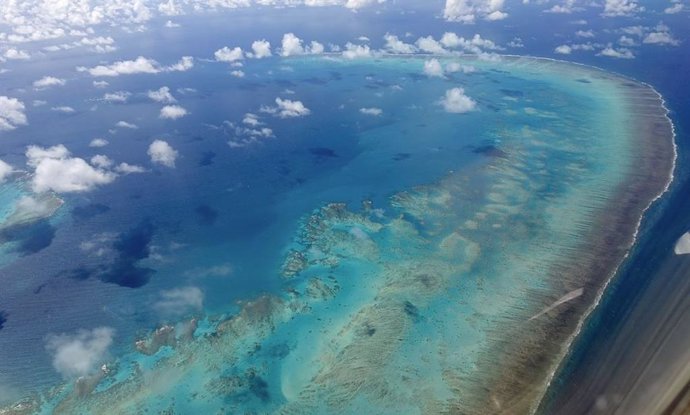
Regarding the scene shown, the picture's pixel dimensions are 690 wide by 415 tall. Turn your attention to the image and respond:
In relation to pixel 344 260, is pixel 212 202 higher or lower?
lower

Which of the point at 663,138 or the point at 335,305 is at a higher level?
the point at 663,138

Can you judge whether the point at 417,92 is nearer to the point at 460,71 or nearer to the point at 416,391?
the point at 460,71

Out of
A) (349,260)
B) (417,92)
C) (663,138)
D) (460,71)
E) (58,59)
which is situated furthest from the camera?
(58,59)

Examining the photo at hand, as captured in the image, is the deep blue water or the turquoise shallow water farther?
the deep blue water

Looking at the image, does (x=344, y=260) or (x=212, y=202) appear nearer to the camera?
(x=344, y=260)

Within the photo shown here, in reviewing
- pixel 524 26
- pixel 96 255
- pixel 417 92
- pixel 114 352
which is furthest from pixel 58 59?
pixel 524 26

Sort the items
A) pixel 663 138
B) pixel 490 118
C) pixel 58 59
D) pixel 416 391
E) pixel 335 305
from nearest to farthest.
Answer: pixel 416 391
pixel 335 305
pixel 663 138
pixel 490 118
pixel 58 59

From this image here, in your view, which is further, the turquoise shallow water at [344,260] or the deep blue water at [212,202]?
the deep blue water at [212,202]

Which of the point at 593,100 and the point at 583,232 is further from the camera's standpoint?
the point at 593,100
